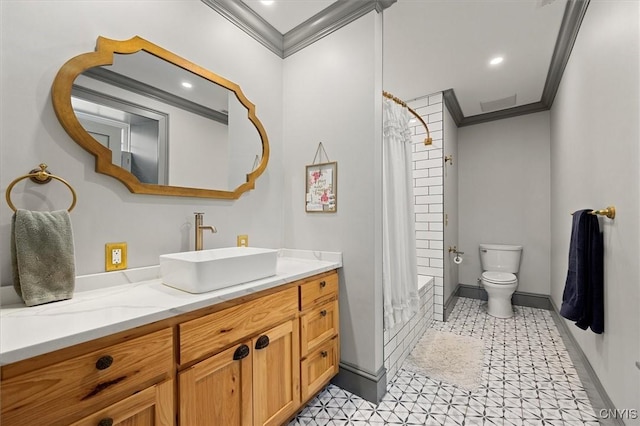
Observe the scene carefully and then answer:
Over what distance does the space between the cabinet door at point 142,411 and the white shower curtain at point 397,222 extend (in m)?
1.35

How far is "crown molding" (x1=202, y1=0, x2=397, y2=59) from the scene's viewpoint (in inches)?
71.4

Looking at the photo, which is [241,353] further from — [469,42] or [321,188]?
[469,42]

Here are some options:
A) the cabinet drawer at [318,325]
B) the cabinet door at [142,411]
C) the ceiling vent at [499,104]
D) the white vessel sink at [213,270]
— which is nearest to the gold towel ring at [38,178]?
the white vessel sink at [213,270]

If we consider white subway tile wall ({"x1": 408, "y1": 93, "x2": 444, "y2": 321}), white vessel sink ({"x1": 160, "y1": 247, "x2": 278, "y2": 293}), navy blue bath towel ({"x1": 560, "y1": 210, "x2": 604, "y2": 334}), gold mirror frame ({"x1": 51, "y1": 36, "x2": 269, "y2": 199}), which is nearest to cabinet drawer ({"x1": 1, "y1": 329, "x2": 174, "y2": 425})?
white vessel sink ({"x1": 160, "y1": 247, "x2": 278, "y2": 293})

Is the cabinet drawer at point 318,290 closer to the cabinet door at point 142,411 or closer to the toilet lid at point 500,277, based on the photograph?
the cabinet door at point 142,411

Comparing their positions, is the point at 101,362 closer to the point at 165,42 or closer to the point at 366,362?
the point at 366,362

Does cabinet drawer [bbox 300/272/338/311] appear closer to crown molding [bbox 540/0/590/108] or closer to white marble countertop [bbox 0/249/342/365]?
white marble countertop [bbox 0/249/342/365]

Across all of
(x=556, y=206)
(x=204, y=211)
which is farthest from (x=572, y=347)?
(x=204, y=211)

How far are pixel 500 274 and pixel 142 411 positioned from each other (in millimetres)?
3703

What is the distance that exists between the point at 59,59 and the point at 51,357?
120 centimetres

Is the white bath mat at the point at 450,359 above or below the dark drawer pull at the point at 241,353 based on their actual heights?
below

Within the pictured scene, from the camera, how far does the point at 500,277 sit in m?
3.26

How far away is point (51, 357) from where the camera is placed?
75 cm

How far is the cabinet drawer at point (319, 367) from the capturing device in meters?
1.59
